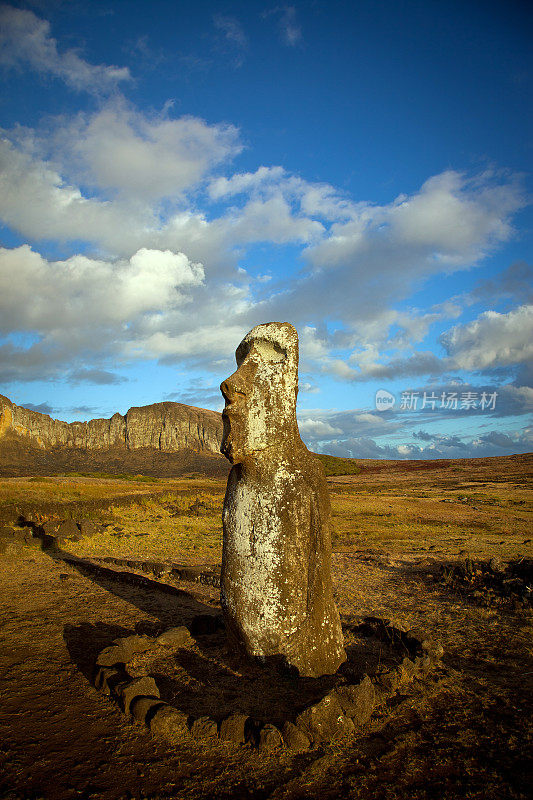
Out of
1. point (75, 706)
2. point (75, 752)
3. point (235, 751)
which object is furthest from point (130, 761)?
point (75, 706)

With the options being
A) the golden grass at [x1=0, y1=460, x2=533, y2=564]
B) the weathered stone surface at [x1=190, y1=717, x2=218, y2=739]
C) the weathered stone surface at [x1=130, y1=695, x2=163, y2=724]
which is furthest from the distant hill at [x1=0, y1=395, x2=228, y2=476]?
the weathered stone surface at [x1=190, y1=717, x2=218, y2=739]

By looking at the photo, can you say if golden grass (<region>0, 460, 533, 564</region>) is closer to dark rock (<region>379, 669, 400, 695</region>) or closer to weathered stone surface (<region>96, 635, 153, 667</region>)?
weathered stone surface (<region>96, 635, 153, 667</region>)

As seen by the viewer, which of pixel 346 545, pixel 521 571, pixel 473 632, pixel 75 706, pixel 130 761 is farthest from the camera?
pixel 346 545

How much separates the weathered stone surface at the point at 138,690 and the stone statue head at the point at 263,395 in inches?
92.8

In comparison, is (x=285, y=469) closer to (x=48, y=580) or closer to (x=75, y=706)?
(x=75, y=706)

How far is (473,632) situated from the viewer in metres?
6.41

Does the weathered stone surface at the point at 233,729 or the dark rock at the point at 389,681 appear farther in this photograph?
the dark rock at the point at 389,681

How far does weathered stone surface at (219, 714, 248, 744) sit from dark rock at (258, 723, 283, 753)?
0.68ft

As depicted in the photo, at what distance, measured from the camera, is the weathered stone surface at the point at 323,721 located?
3.52 metres

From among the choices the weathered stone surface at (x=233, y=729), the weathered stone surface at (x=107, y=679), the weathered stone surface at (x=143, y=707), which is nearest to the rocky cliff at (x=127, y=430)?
the weathered stone surface at (x=107, y=679)

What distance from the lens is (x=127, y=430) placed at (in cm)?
12812

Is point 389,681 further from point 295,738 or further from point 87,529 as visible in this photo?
point 87,529

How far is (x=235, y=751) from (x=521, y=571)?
7.87 metres

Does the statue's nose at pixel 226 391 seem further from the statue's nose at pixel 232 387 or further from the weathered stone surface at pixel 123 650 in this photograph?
the weathered stone surface at pixel 123 650
